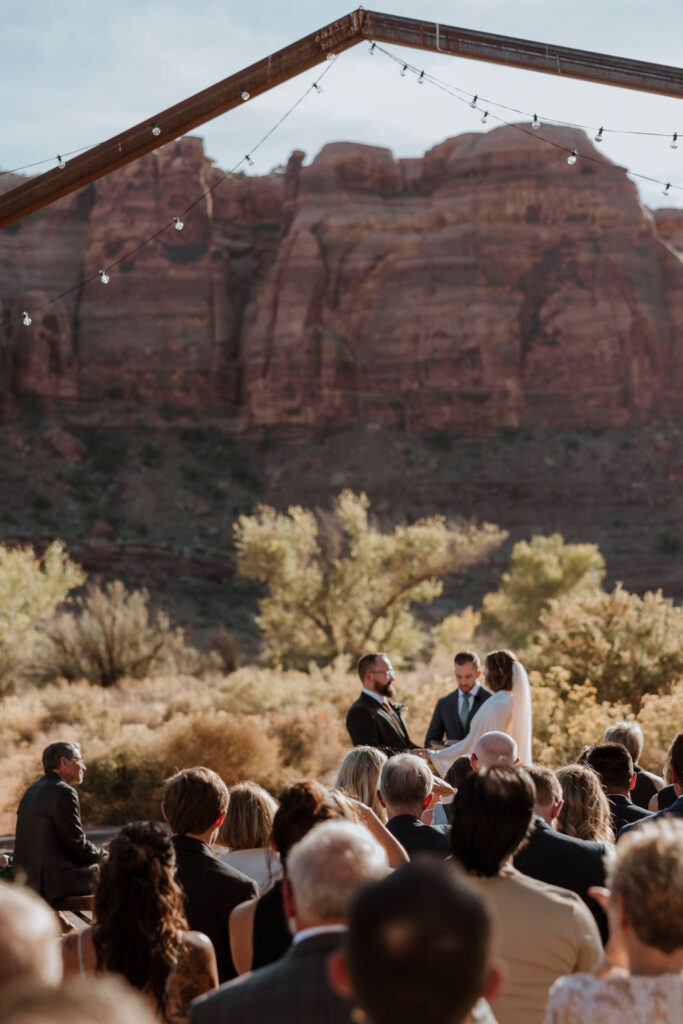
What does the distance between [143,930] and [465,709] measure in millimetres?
5586

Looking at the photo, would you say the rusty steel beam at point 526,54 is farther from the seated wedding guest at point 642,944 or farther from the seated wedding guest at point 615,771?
the seated wedding guest at point 642,944

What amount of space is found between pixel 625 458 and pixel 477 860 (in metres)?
63.2

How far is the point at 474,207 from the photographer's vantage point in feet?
224

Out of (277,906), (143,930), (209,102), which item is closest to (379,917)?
(143,930)

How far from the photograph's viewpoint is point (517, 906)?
332 centimetres

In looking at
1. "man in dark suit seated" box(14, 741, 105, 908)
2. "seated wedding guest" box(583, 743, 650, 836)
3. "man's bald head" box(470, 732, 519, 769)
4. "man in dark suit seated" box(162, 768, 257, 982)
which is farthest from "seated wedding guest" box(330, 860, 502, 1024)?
"man in dark suit seated" box(14, 741, 105, 908)

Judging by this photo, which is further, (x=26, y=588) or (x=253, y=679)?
(x=26, y=588)

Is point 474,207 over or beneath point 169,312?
over

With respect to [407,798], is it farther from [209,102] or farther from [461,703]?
[209,102]

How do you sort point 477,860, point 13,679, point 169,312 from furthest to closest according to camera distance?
1. point 169,312
2. point 13,679
3. point 477,860

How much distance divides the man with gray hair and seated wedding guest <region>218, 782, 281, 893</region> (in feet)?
7.04

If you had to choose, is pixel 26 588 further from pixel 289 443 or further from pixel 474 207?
pixel 474 207

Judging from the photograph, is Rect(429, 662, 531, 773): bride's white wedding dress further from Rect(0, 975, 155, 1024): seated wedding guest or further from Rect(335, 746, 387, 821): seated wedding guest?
Rect(0, 975, 155, 1024): seated wedding guest

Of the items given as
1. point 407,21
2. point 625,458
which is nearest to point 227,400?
point 625,458
